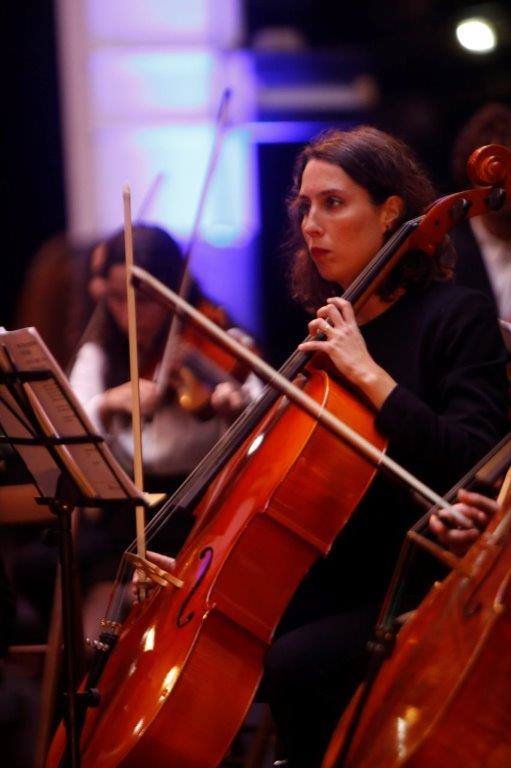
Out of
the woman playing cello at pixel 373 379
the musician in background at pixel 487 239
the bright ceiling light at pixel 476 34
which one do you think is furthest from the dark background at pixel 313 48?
the woman playing cello at pixel 373 379

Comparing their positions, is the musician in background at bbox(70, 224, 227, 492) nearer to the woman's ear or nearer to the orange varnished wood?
the woman's ear

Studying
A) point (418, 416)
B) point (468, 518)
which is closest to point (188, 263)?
point (418, 416)

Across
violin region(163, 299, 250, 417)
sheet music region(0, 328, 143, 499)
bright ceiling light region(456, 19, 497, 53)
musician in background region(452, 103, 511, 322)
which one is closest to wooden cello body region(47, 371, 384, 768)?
sheet music region(0, 328, 143, 499)

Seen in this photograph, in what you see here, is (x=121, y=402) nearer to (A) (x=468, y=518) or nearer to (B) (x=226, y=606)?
(B) (x=226, y=606)

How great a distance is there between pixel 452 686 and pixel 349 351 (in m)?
0.62

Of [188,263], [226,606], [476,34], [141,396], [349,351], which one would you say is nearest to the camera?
[226,606]

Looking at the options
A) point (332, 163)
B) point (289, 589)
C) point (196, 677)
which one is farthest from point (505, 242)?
point (196, 677)

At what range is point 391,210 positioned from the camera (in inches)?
80.8

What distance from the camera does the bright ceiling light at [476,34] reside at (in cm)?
369

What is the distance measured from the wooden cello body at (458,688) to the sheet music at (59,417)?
1.53 ft

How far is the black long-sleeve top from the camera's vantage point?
1.81 meters

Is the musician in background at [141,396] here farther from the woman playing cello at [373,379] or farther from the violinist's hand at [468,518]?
the violinist's hand at [468,518]

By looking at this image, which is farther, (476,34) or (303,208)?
(476,34)

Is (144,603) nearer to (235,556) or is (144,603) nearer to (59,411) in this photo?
(235,556)
